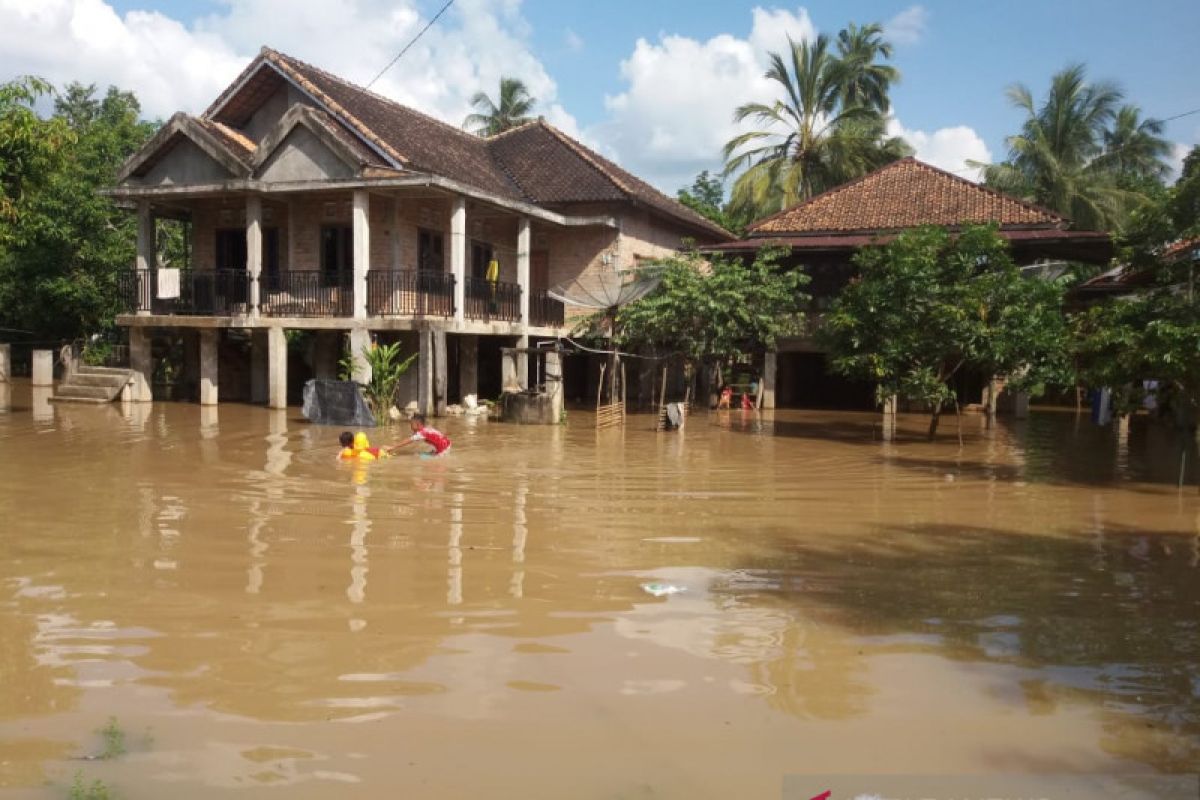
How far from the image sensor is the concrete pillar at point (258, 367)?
2236 centimetres

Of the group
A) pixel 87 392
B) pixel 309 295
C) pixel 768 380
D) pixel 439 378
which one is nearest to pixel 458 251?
pixel 439 378

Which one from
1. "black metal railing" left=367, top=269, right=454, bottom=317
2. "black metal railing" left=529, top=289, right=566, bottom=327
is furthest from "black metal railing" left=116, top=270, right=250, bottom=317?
Result: "black metal railing" left=529, top=289, right=566, bottom=327

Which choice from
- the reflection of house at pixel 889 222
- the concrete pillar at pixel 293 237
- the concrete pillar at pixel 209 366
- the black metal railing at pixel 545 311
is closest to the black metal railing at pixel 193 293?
the concrete pillar at pixel 209 366

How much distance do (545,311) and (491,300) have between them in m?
2.46

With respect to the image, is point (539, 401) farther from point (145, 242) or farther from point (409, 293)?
point (145, 242)

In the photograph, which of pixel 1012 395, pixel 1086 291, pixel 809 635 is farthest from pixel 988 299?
pixel 809 635

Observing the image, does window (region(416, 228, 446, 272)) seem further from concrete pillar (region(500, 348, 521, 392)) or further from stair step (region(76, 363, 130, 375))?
stair step (region(76, 363, 130, 375))

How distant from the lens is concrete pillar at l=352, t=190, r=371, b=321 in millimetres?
18781

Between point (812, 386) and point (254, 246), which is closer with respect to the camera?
point (254, 246)

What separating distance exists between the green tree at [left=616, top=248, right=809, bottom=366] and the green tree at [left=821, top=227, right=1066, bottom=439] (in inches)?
146

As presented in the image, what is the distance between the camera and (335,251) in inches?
840

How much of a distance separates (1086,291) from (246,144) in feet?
58.8

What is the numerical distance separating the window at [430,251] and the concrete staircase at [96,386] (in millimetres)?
6572

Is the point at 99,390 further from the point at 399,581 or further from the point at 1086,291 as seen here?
the point at 1086,291
